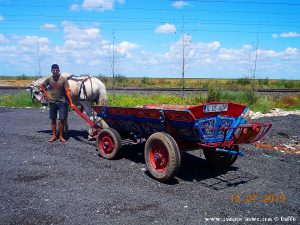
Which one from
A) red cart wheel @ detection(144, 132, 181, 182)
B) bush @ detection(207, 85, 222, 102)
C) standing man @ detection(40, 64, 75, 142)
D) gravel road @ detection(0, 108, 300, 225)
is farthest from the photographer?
bush @ detection(207, 85, 222, 102)

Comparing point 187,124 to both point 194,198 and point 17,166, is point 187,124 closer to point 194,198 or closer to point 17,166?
point 194,198

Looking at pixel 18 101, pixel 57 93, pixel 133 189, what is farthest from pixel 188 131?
pixel 18 101

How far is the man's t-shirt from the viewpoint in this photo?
9453mm

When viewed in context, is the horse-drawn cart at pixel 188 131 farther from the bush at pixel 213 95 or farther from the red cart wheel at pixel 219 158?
the bush at pixel 213 95

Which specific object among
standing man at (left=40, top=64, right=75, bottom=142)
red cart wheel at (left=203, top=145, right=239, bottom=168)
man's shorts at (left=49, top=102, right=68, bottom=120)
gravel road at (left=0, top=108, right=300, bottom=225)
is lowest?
gravel road at (left=0, top=108, right=300, bottom=225)

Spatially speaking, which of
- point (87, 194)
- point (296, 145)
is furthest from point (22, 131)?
point (296, 145)

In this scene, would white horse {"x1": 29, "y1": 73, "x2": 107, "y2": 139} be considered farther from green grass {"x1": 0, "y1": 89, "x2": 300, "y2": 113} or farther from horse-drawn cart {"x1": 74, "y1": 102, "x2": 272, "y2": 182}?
green grass {"x1": 0, "y1": 89, "x2": 300, "y2": 113}

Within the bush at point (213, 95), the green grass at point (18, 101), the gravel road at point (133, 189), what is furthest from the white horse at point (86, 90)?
the bush at point (213, 95)

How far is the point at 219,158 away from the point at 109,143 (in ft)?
8.21

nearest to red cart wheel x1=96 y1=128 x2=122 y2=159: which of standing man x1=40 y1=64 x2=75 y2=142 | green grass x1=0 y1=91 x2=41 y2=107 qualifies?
standing man x1=40 y1=64 x2=75 y2=142

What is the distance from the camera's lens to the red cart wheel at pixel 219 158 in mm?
7127

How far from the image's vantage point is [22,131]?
1143 cm

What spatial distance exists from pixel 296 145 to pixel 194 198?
5.37m

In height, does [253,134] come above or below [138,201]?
above
